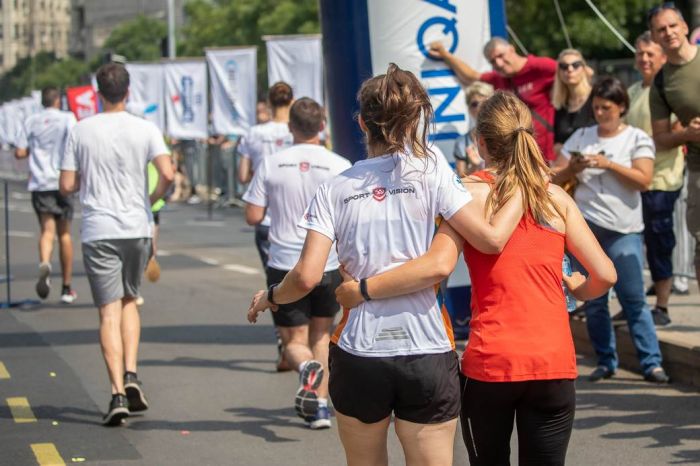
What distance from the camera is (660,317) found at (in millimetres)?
9438

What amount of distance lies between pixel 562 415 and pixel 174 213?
2407cm

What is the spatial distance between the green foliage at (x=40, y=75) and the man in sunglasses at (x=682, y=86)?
316 ft

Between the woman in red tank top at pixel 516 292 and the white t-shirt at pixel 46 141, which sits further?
the white t-shirt at pixel 46 141

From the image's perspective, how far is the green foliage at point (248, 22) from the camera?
49516 mm

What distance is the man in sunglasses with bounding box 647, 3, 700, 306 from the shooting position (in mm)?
7523

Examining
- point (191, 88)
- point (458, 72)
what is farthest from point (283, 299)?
point (191, 88)

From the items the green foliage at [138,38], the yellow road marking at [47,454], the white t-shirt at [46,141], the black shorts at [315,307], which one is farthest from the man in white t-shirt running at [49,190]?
the green foliage at [138,38]

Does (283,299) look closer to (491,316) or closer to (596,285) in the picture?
(491,316)

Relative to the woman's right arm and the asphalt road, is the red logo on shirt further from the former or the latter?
the asphalt road

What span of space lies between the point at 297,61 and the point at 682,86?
50.8 feet

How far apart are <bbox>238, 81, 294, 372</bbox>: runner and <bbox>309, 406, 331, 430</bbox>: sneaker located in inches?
69.8

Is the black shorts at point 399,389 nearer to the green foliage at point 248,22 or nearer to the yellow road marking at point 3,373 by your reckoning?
the yellow road marking at point 3,373

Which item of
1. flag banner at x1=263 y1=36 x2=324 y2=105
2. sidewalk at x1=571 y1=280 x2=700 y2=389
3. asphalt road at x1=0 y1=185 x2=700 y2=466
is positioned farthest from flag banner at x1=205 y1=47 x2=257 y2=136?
sidewalk at x1=571 y1=280 x2=700 y2=389

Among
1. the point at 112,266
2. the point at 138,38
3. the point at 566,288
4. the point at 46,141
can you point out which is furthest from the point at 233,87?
the point at 138,38
